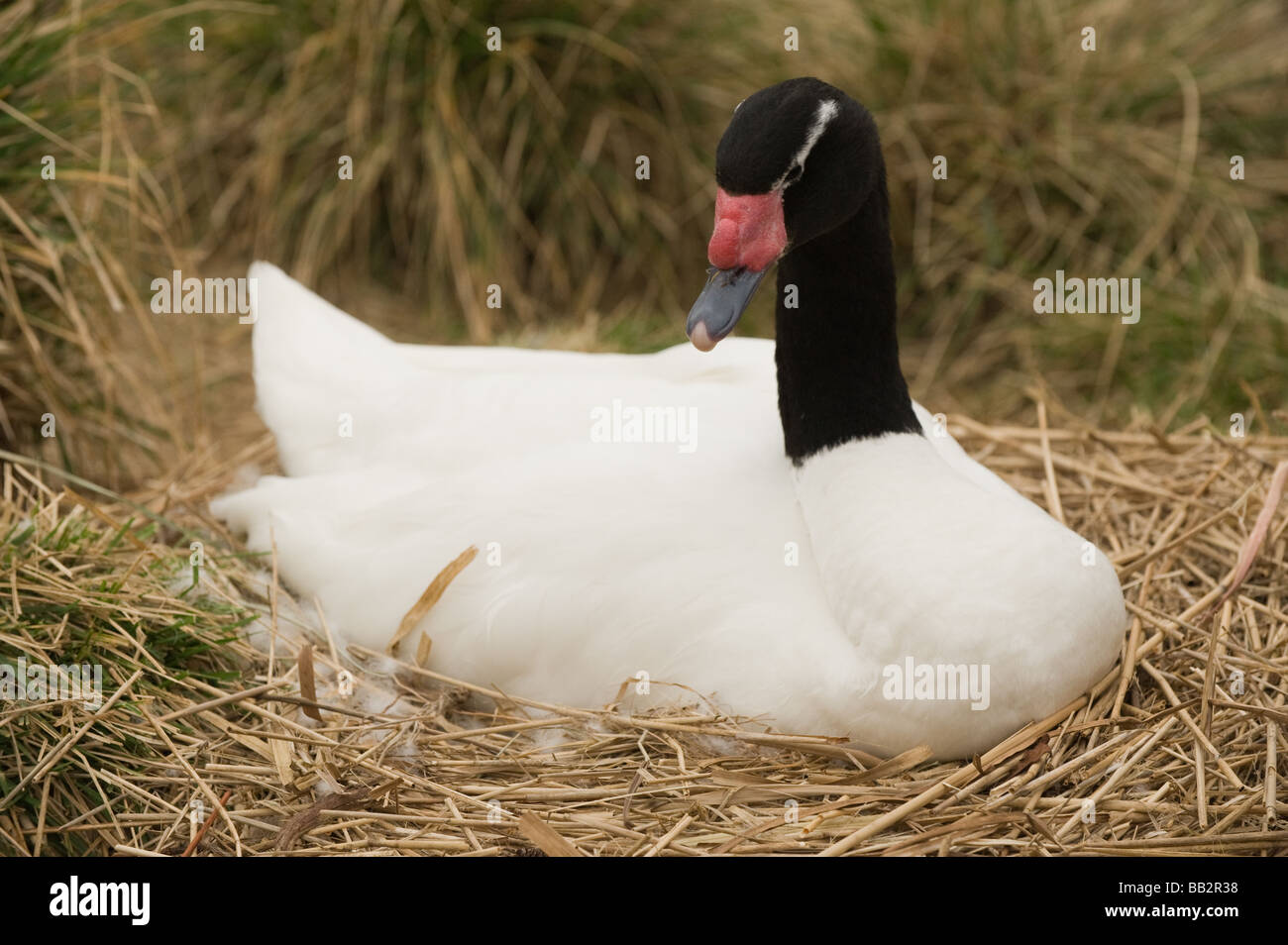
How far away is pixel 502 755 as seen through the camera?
2627 millimetres

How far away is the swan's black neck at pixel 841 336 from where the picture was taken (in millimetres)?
2633

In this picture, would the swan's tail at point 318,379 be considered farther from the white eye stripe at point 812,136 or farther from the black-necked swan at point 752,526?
the white eye stripe at point 812,136

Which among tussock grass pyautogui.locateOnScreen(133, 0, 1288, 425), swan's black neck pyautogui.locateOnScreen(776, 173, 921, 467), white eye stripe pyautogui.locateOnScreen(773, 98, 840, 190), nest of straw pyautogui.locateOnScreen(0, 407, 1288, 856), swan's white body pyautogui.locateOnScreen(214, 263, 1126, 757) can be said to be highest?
tussock grass pyautogui.locateOnScreen(133, 0, 1288, 425)

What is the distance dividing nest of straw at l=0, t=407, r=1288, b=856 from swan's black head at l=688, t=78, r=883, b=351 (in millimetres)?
767

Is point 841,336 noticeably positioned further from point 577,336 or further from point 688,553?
point 577,336

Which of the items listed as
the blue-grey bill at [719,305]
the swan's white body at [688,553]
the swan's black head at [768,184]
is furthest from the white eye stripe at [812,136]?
the swan's white body at [688,553]

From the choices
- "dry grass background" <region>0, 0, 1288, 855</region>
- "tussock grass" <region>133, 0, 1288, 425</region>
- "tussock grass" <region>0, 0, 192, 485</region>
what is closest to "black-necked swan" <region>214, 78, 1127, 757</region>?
"dry grass background" <region>0, 0, 1288, 855</region>

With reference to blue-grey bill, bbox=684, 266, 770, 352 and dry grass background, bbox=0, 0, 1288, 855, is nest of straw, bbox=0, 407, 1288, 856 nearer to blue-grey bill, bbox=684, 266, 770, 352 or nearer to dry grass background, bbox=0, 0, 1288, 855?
dry grass background, bbox=0, 0, 1288, 855

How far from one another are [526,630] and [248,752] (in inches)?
21.8

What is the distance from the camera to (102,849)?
7.95 ft

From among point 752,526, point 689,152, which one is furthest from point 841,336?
point 689,152

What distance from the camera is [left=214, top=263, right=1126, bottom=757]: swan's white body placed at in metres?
2.44

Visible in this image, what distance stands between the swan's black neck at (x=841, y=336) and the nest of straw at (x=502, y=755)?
1.97ft

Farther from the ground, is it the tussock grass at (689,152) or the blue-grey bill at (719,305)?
the tussock grass at (689,152)
